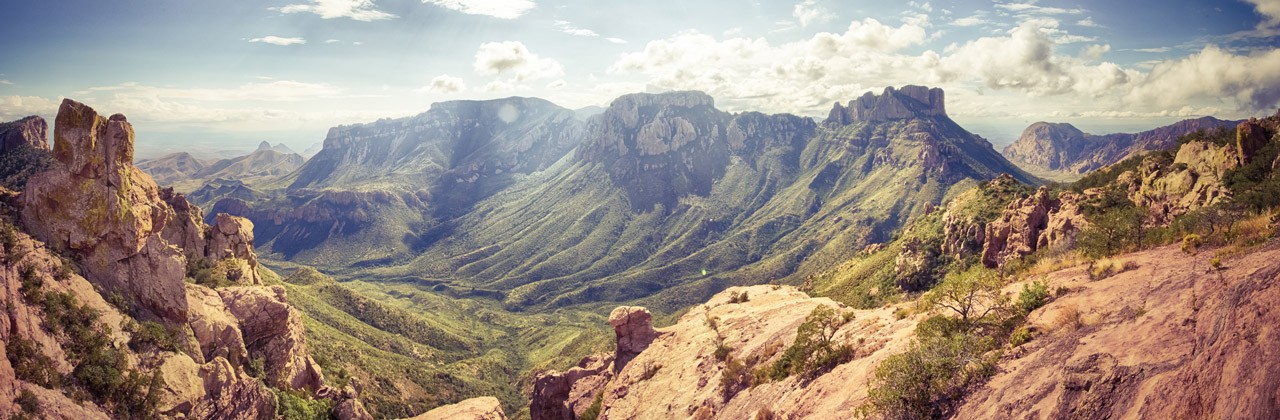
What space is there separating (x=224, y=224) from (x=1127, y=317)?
98.6 m

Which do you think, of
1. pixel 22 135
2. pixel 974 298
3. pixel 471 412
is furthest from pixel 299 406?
pixel 22 135

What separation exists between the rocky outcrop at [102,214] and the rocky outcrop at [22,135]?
60161 mm

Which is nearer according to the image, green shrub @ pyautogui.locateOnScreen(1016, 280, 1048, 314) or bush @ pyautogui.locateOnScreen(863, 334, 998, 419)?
bush @ pyautogui.locateOnScreen(863, 334, 998, 419)

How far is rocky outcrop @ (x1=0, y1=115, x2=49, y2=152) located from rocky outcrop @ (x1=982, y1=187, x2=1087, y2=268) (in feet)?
492

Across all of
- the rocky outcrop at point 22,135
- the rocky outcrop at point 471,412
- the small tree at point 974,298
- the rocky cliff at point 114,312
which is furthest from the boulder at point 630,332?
the rocky outcrop at point 22,135

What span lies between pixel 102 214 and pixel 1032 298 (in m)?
68.1

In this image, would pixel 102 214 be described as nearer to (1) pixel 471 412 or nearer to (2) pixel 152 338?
(2) pixel 152 338

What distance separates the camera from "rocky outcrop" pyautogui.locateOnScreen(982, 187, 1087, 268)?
65.4 metres

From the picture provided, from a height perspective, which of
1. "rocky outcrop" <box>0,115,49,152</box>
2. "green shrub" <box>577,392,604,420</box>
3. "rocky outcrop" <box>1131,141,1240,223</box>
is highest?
"rocky outcrop" <box>0,115,49,152</box>

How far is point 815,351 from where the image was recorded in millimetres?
30266

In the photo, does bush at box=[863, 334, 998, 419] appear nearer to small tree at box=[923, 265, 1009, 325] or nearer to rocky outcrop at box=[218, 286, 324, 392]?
small tree at box=[923, 265, 1009, 325]

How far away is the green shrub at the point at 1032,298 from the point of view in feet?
69.2

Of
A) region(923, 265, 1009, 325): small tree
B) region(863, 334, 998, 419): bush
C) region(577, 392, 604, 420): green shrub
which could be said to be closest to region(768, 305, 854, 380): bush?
region(923, 265, 1009, 325): small tree

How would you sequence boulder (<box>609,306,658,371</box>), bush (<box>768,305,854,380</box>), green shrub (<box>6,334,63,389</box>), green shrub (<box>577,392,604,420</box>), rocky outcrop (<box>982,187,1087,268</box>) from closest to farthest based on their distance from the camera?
bush (<box>768,305,854,380</box>) < green shrub (<box>6,334,63,389</box>) < green shrub (<box>577,392,604,420</box>) < boulder (<box>609,306,658,371</box>) < rocky outcrop (<box>982,187,1087,268</box>)
